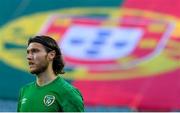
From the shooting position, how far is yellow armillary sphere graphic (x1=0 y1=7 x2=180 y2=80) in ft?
21.9

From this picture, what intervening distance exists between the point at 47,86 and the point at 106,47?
396cm

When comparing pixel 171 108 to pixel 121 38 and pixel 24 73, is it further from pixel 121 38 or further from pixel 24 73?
pixel 24 73

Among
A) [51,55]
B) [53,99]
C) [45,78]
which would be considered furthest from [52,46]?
[53,99]

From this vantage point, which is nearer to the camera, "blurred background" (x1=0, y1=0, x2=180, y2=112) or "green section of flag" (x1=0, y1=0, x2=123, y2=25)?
"blurred background" (x1=0, y1=0, x2=180, y2=112)

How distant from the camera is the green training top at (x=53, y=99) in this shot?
284 cm

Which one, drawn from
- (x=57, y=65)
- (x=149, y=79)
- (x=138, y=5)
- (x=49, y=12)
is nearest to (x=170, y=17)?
(x=138, y=5)

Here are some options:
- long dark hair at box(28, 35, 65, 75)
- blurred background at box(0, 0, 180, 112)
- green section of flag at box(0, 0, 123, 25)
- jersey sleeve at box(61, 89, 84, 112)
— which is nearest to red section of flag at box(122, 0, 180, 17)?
blurred background at box(0, 0, 180, 112)

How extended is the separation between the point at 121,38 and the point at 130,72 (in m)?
0.45

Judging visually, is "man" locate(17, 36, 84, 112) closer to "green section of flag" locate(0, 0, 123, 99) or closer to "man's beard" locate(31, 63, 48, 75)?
"man's beard" locate(31, 63, 48, 75)

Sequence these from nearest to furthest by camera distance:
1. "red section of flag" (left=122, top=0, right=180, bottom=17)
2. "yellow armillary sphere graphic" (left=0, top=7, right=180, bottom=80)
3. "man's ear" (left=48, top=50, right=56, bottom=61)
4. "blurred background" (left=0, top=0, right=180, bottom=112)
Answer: "man's ear" (left=48, top=50, right=56, bottom=61)
"blurred background" (left=0, top=0, right=180, bottom=112)
"yellow armillary sphere graphic" (left=0, top=7, right=180, bottom=80)
"red section of flag" (left=122, top=0, right=180, bottom=17)

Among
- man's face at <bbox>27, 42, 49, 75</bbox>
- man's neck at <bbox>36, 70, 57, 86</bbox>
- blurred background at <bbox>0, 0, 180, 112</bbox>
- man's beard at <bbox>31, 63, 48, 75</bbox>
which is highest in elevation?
man's face at <bbox>27, 42, 49, 75</bbox>

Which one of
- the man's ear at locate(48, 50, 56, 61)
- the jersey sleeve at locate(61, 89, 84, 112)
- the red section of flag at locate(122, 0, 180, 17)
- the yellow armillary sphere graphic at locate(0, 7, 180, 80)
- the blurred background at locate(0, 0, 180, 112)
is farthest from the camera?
the red section of flag at locate(122, 0, 180, 17)

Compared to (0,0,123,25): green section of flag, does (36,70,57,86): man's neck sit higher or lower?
lower

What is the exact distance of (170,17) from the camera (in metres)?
6.93
